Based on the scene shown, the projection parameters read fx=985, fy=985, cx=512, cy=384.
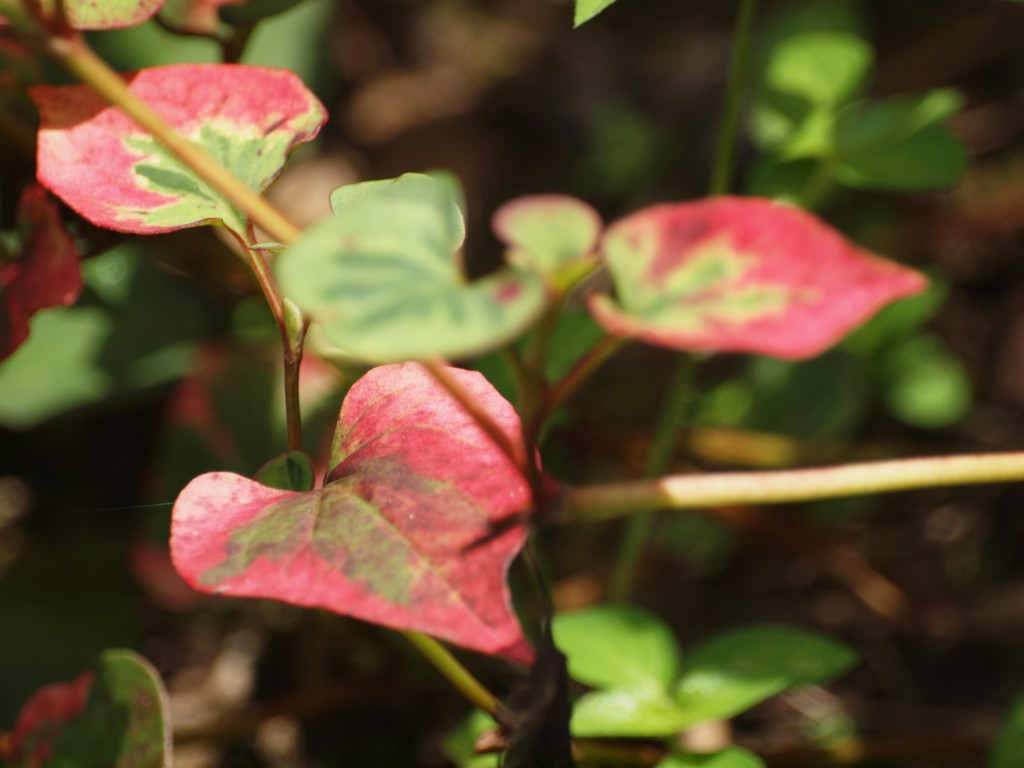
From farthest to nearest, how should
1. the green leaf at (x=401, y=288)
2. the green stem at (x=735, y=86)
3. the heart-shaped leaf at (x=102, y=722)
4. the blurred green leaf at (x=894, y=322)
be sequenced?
the blurred green leaf at (x=894, y=322) → the green stem at (x=735, y=86) → the heart-shaped leaf at (x=102, y=722) → the green leaf at (x=401, y=288)

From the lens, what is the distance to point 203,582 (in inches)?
17.0

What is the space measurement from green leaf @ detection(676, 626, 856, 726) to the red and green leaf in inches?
19.5

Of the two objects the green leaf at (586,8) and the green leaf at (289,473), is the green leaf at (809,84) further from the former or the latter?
the green leaf at (289,473)

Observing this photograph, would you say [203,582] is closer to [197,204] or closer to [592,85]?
[197,204]

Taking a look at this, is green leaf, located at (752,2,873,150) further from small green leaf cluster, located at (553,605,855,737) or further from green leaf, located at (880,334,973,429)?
small green leaf cluster, located at (553,605,855,737)

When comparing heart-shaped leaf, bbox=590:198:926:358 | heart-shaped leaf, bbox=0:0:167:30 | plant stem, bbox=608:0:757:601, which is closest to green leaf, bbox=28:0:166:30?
heart-shaped leaf, bbox=0:0:167:30

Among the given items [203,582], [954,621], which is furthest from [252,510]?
[954,621]

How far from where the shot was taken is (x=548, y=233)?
1.28 ft

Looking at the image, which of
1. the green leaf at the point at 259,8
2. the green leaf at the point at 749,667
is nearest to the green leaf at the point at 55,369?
the green leaf at the point at 259,8

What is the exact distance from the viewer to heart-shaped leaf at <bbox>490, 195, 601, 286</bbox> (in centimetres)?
39

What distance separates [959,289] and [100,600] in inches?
46.5

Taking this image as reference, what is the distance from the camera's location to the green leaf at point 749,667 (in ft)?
2.19

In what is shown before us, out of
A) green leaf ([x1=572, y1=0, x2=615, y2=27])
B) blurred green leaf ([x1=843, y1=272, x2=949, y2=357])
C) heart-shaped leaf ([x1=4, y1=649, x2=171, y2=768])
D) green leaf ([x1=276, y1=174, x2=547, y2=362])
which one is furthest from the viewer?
blurred green leaf ([x1=843, y1=272, x2=949, y2=357])

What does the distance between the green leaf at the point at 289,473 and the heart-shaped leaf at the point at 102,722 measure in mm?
192
